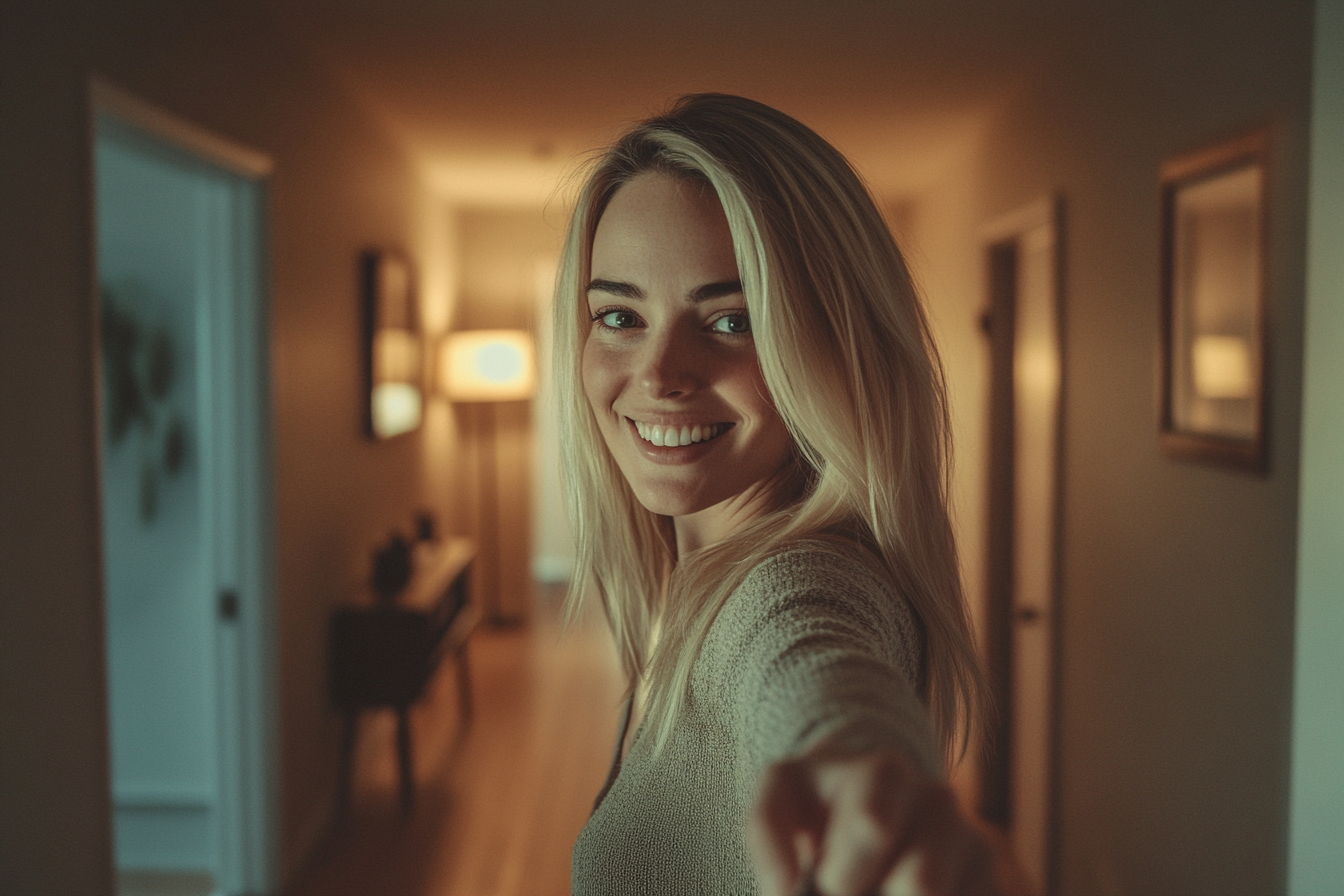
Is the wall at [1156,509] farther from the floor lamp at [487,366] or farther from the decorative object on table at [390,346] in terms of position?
the floor lamp at [487,366]

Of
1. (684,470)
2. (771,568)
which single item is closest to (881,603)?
(771,568)

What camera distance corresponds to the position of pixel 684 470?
34.0 inches

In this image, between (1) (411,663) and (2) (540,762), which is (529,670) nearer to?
(2) (540,762)

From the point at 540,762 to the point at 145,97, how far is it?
3.00m

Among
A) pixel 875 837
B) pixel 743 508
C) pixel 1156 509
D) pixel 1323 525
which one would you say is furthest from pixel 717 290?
pixel 1156 509

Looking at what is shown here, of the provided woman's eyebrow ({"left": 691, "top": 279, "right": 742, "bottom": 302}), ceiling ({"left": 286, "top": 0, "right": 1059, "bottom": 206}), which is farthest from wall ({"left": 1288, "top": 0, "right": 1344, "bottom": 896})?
ceiling ({"left": 286, "top": 0, "right": 1059, "bottom": 206})

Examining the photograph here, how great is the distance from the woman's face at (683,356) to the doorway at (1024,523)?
2314 millimetres

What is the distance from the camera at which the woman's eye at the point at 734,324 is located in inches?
31.9

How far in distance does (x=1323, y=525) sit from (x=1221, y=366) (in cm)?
71

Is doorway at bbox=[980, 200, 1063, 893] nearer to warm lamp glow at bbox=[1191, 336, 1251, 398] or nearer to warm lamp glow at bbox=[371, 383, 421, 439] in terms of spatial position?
warm lamp glow at bbox=[1191, 336, 1251, 398]

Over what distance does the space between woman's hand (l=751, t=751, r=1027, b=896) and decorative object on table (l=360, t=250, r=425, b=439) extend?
3.82 m

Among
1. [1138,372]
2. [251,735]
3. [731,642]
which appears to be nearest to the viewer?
[731,642]

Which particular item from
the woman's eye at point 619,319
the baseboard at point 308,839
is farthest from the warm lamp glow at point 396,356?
the woman's eye at point 619,319

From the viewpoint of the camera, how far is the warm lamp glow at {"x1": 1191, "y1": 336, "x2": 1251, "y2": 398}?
1728mm
